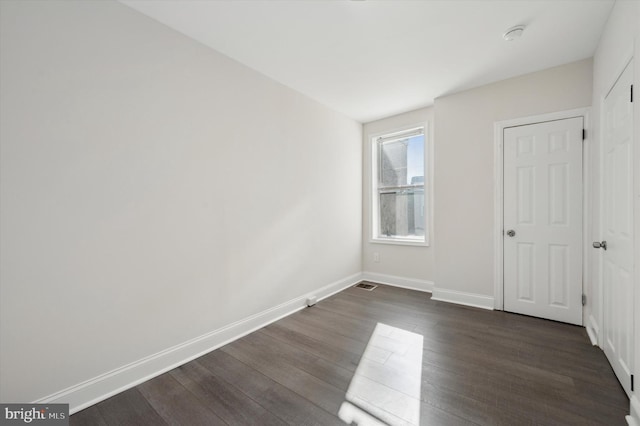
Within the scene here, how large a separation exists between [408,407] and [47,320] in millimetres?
2239

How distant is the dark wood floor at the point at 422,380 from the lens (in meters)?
1.58

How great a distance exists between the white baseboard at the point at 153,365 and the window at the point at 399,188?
2.21 meters

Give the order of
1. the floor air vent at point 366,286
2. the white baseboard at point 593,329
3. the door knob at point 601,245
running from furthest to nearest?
the floor air vent at point 366,286 < the white baseboard at point 593,329 < the door knob at point 601,245

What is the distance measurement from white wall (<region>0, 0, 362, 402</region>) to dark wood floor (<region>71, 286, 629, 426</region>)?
36 cm

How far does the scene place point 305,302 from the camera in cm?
336

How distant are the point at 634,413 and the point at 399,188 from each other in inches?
126

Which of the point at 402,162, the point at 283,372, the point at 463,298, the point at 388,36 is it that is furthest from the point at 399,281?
the point at 388,36

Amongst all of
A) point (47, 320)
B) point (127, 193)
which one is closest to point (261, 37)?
point (127, 193)

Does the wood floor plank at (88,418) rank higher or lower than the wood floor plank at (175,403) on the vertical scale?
lower

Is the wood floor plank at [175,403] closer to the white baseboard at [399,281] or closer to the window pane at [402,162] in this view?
the white baseboard at [399,281]

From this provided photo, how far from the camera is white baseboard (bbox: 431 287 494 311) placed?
10.5ft

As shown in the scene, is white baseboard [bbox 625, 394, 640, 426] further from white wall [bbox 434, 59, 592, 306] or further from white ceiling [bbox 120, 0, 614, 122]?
white ceiling [bbox 120, 0, 614, 122]

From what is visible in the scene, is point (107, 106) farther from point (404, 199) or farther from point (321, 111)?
point (404, 199)

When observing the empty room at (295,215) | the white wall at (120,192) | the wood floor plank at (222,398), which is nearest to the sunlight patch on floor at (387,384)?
the empty room at (295,215)
